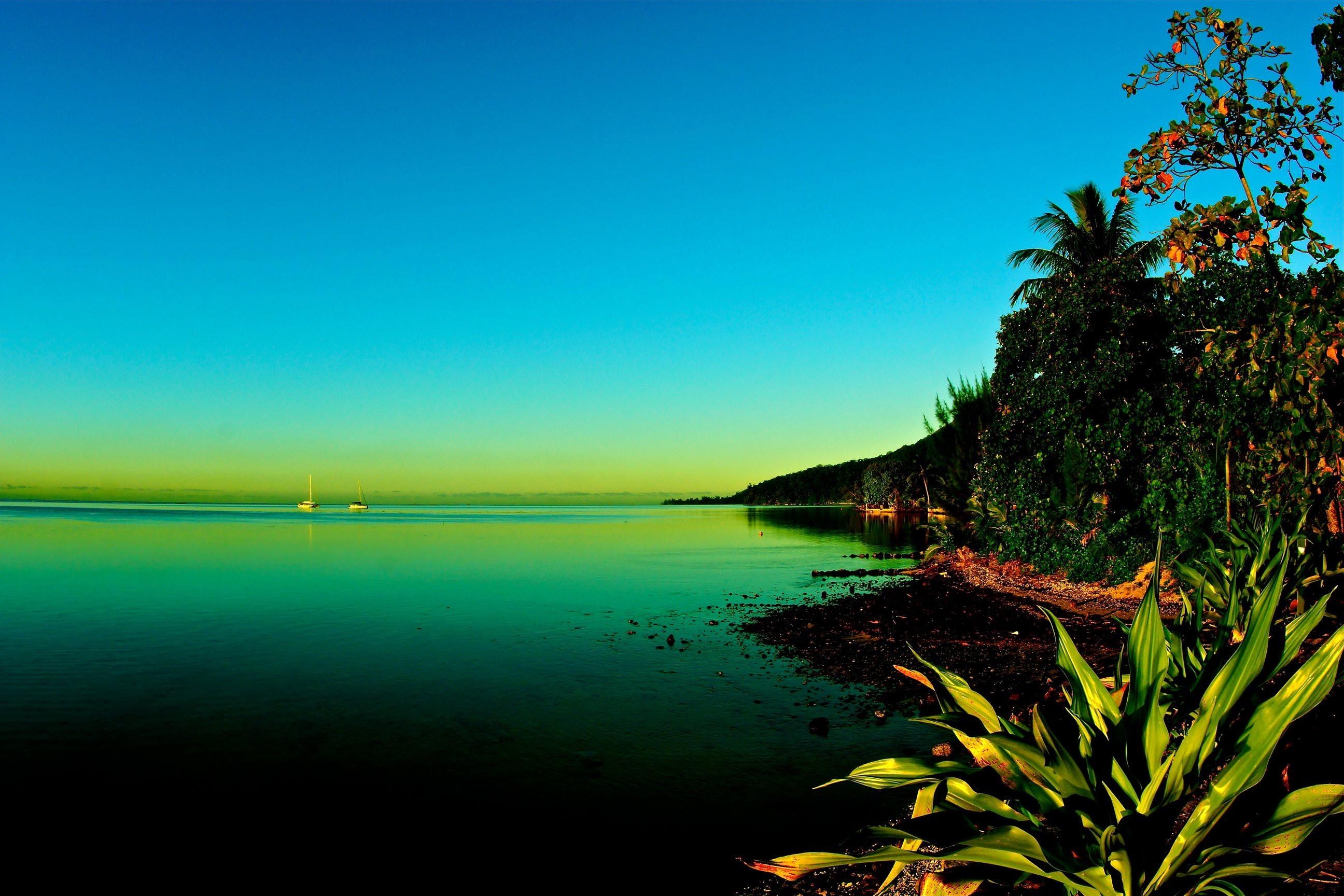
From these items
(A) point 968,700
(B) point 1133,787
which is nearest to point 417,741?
(A) point 968,700

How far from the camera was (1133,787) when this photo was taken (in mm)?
2953

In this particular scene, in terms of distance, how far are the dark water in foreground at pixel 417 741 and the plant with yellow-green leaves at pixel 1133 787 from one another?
8.05 feet

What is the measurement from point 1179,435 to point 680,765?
12749mm

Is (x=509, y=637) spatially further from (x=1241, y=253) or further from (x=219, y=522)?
(x=219, y=522)

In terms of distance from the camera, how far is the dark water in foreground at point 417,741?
18.5 ft

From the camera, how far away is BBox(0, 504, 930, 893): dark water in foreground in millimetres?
5629

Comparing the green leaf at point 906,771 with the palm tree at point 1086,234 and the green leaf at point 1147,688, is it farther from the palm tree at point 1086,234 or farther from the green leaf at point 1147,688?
the palm tree at point 1086,234

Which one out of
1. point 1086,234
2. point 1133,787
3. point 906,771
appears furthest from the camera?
point 1086,234

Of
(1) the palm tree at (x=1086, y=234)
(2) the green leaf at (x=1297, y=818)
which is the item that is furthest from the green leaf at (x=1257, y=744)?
(1) the palm tree at (x=1086, y=234)

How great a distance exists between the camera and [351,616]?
56.3 feet

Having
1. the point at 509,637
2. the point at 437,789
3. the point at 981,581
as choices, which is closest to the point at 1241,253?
the point at 437,789

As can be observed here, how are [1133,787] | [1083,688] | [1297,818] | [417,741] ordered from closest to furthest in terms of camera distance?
[1297,818] < [1133,787] < [1083,688] < [417,741]

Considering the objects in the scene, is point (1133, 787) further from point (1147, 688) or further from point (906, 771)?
point (906, 771)

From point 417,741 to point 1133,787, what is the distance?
7.15 meters
